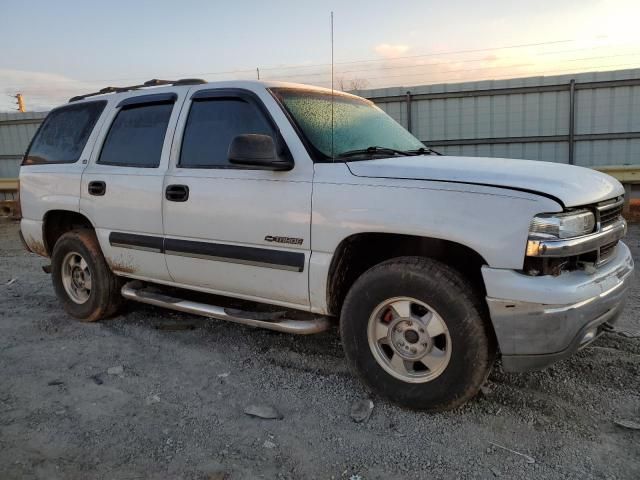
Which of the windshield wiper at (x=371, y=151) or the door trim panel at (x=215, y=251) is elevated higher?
the windshield wiper at (x=371, y=151)

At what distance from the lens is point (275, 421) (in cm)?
301

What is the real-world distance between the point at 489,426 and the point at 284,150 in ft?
6.61

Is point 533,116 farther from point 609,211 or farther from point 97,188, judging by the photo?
point 97,188

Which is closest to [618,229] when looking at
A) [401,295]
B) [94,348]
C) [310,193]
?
[401,295]

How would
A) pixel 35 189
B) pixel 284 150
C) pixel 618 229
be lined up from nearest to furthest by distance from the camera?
pixel 618 229 → pixel 284 150 → pixel 35 189

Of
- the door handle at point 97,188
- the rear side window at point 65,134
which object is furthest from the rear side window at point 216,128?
the rear side window at point 65,134

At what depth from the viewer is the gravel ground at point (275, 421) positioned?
2.56 metres

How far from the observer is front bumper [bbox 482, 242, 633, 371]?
8.44ft

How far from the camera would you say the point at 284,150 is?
11.1 ft

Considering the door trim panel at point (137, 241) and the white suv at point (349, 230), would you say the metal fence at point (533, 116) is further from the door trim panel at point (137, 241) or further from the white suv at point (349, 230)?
the door trim panel at point (137, 241)

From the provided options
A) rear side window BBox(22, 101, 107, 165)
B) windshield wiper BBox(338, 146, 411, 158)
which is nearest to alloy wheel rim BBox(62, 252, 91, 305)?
rear side window BBox(22, 101, 107, 165)

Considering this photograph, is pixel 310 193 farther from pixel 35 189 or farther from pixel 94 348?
pixel 35 189

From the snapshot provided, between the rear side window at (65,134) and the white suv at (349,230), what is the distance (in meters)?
0.04

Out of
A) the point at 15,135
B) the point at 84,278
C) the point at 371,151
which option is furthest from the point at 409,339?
the point at 15,135
